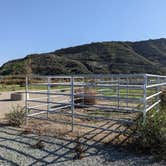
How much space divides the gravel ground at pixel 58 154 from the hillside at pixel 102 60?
1300 inches

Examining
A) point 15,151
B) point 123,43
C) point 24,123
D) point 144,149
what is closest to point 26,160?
point 15,151

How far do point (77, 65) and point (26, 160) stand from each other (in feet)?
168

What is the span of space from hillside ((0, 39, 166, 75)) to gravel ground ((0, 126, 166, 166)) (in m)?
33.0

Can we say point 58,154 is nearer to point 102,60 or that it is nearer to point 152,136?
point 152,136

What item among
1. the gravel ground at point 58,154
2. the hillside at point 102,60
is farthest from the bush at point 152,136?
the hillside at point 102,60

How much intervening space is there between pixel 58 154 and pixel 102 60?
59028 mm

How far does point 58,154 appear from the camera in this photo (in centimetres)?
438

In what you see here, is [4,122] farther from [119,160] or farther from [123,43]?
[123,43]

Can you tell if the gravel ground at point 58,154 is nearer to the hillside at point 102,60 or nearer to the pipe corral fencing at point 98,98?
the pipe corral fencing at point 98,98

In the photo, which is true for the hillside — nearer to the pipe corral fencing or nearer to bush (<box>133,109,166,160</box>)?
the pipe corral fencing

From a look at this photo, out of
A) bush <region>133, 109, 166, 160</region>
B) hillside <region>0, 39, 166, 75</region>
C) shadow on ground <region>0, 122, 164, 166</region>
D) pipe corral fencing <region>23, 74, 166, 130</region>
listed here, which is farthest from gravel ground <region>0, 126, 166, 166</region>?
hillside <region>0, 39, 166, 75</region>

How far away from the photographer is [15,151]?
4.53m

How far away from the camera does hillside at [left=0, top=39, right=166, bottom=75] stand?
50.1 m

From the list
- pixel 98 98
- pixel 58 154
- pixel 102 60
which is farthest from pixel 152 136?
pixel 102 60
